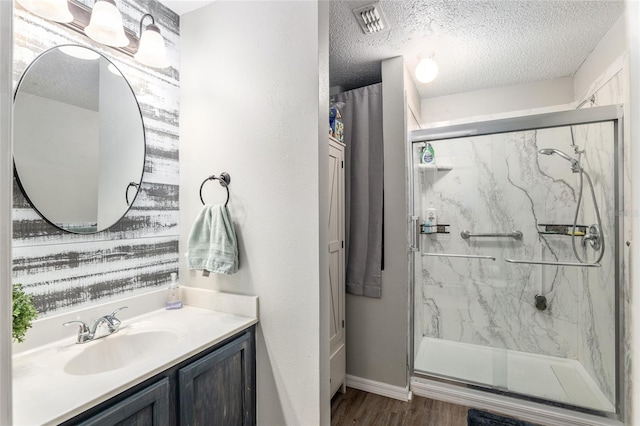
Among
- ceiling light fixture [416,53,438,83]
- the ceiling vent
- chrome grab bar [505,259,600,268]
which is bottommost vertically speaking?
chrome grab bar [505,259,600,268]

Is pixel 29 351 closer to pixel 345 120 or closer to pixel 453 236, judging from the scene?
pixel 345 120

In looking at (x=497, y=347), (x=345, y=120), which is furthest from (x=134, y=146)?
(x=497, y=347)

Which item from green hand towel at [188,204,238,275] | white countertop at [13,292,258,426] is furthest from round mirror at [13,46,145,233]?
white countertop at [13,292,258,426]

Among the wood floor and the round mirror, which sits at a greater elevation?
the round mirror

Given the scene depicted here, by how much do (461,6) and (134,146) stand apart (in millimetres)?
1934

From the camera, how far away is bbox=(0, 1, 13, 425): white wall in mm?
315

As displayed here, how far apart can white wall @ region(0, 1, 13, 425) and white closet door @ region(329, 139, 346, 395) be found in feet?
5.28

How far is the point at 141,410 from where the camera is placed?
0.89 m

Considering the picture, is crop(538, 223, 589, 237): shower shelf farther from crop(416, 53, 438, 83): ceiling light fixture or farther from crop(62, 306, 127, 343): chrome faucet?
crop(62, 306, 127, 343): chrome faucet

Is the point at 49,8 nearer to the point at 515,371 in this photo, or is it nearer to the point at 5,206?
the point at 5,206

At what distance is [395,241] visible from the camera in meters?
2.07

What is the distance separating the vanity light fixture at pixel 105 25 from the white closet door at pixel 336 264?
3.89ft

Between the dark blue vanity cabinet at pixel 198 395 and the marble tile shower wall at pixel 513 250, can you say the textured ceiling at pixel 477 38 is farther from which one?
the dark blue vanity cabinet at pixel 198 395

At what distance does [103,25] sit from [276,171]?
87 centimetres
